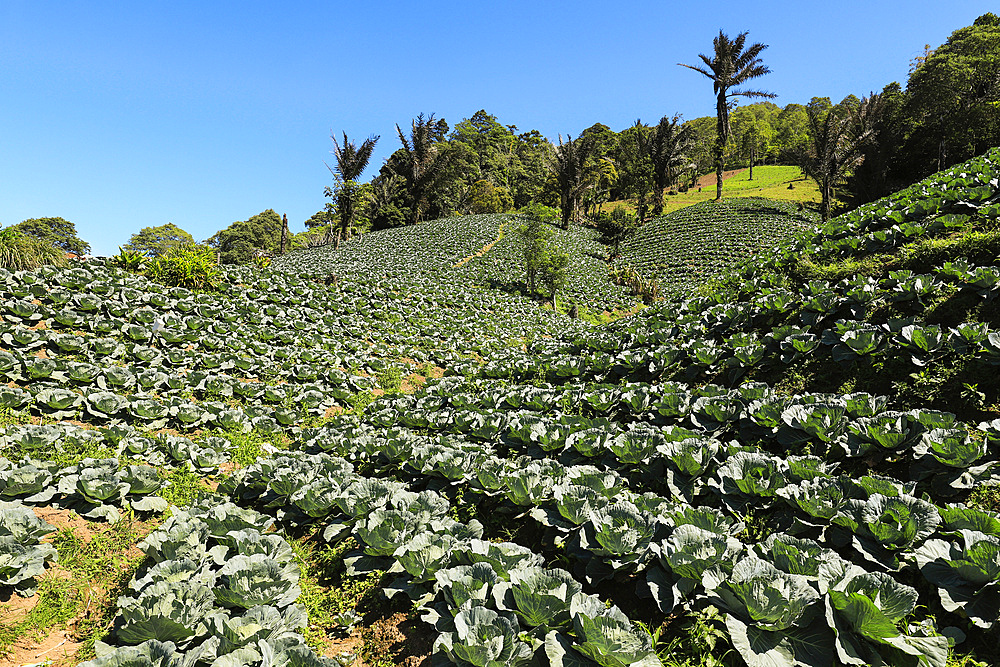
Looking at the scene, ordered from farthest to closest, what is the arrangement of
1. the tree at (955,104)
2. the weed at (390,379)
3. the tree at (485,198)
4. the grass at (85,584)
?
the tree at (485,198), the tree at (955,104), the weed at (390,379), the grass at (85,584)

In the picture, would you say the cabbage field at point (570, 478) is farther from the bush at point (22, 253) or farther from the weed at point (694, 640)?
the bush at point (22, 253)

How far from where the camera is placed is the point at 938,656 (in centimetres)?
210

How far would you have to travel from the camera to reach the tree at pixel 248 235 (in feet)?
210

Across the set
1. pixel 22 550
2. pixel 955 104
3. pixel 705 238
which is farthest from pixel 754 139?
pixel 22 550

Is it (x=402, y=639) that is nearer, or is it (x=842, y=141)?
(x=402, y=639)

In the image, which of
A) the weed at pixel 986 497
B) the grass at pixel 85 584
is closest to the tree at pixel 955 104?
the weed at pixel 986 497

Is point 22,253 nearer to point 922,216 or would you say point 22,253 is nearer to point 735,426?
point 735,426

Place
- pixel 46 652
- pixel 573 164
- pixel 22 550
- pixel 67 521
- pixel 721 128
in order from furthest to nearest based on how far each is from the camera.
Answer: pixel 721 128
pixel 573 164
pixel 67 521
pixel 22 550
pixel 46 652

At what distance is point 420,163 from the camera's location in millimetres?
42844

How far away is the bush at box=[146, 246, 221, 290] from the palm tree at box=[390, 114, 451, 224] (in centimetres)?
3325

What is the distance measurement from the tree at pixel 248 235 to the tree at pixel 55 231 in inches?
583

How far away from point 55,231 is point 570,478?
73.9 meters

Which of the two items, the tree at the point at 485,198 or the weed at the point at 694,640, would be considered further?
the tree at the point at 485,198

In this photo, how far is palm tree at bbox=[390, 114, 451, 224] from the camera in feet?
136
